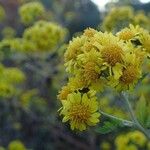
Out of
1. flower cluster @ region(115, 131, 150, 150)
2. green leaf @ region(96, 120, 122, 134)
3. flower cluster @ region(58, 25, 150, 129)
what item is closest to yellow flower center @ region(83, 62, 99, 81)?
flower cluster @ region(58, 25, 150, 129)

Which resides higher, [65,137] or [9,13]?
[9,13]

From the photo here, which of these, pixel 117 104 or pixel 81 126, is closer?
pixel 81 126

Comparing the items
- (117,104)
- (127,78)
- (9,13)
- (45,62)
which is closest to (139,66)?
(127,78)

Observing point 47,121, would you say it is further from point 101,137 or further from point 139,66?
point 139,66

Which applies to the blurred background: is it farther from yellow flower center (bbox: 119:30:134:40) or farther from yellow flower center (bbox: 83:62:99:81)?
yellow flower center (bbox: 83:62:99:81)

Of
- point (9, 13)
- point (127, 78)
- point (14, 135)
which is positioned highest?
point (9, 13)

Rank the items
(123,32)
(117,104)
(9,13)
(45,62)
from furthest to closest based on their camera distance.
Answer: (9,13) → (117,104) → (45,62) → (123,32)

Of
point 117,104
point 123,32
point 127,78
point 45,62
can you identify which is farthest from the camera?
point 117,104
